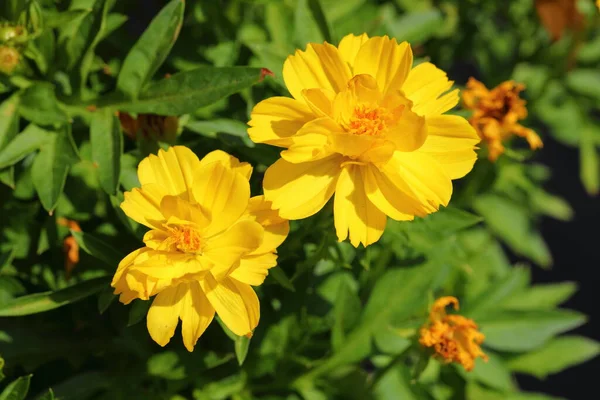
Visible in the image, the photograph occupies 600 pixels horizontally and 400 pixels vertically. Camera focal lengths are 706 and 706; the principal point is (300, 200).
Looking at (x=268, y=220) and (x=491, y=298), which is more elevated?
(x=268, y=220)

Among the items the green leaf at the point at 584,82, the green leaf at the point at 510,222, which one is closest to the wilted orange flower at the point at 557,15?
the green leaf at the point at 584,82

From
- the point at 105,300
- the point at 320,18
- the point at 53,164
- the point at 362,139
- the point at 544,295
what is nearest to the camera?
the point at 362,139

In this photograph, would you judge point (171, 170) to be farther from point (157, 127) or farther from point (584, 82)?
point (584, 82)

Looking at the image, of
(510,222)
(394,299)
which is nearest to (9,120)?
(394,299)

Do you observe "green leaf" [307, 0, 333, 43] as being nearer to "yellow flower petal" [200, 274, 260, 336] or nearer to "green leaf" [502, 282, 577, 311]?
"yellow flower petal" [200, 274, 260, 336]

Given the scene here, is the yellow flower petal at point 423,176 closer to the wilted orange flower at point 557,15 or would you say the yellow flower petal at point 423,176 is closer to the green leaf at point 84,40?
the green leaf at point 84,40

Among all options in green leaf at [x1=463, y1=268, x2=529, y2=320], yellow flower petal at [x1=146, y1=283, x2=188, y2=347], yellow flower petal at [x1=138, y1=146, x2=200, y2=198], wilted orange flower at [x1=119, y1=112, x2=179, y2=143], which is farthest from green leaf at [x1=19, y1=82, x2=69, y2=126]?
green leaf at [x1=463, y1=268, x2=529, y2=320]
